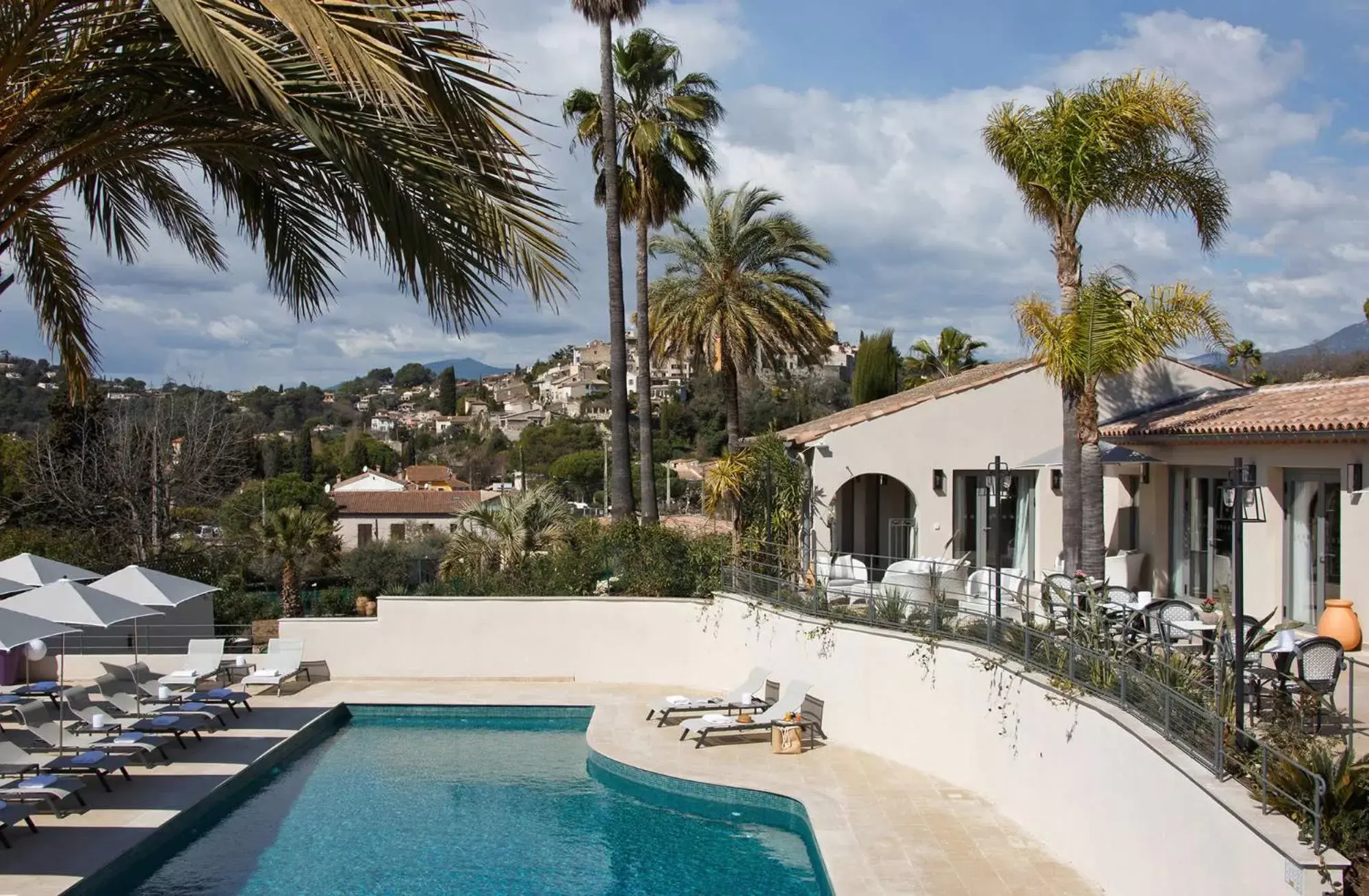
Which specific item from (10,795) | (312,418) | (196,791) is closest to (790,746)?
(196,791)

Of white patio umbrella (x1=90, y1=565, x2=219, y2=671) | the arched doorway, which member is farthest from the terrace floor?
the arched doorway

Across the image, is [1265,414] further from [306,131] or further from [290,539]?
[290,539]

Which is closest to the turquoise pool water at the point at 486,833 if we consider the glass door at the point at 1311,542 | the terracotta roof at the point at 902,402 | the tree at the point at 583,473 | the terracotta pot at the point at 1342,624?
the terracotta pot at the point at 1342,624

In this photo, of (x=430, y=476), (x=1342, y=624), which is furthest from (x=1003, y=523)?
(x=430, y=476)

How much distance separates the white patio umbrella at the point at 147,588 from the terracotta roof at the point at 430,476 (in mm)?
64724

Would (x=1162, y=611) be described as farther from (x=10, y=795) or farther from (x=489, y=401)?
(x=489, y=401)

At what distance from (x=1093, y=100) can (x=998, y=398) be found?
6.46 meters

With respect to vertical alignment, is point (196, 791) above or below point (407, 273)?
below

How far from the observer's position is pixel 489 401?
6560 inches

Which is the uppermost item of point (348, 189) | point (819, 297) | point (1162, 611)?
point (819, 297)

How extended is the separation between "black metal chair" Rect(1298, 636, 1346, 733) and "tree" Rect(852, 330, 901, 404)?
31.0m

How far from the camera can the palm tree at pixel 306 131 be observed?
147 inches

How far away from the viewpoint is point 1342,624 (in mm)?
12555

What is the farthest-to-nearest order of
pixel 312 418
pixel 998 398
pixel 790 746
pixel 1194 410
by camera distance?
pixel 312 418
pixel 998 398
pixel 1194 410
pixel 790 746
